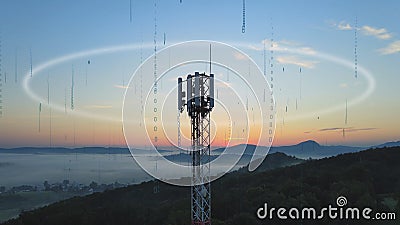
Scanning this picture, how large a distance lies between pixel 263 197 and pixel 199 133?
1796 centimetres

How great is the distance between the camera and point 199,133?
12.9m

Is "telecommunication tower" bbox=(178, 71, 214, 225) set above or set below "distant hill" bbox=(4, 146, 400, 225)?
above

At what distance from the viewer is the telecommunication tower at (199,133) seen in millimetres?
12250

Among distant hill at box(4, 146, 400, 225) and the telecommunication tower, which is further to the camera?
distant hill at box(4, 146, 400, 225)

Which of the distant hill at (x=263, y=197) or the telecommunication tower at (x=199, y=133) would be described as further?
the distant hill at (x=263, y=197)

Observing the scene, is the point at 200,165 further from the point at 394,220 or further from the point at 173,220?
the point at 394,220

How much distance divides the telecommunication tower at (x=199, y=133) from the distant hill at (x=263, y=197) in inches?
375

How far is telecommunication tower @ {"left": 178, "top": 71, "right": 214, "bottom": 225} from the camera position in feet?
40.2

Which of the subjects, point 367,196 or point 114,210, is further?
point 114,210

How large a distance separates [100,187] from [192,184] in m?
41.0

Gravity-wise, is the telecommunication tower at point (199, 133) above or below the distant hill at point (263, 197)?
above

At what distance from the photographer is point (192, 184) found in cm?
1312

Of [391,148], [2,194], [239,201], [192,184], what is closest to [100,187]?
[2,194]

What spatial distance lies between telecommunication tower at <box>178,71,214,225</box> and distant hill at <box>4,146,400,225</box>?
9.53m
